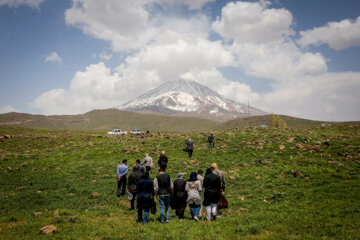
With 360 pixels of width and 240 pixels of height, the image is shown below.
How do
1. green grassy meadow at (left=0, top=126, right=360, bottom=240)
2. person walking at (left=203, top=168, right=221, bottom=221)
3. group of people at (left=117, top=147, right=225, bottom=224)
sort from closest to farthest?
green grassy meadow at (left=0, top=126, right=360, bottom=240), group of people at (left=117, top=147, right=225, bottom=224), person walking at (left=203, top=168, right=221, bottom=221)

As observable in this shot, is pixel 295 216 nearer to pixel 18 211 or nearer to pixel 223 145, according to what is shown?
pixel 18 211

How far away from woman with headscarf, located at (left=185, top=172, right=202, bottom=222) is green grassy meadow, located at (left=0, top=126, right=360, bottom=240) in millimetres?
974

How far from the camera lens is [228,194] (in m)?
16.1

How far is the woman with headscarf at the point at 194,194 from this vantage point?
11176mm

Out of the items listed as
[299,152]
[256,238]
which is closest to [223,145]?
[299,152]

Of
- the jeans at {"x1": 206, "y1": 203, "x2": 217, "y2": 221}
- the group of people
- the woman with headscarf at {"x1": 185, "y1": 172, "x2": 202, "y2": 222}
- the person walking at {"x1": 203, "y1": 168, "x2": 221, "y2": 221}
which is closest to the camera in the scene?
the group of people

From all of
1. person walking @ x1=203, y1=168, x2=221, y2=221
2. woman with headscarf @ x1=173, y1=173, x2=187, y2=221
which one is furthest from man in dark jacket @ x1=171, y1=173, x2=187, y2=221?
person walking @ x1=203, y1=168, x2=221, y2=221

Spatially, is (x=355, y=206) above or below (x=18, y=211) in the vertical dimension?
above

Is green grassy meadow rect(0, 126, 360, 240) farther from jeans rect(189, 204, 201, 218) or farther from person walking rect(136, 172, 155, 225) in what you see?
jeans rect(189, 204, 201, 218)

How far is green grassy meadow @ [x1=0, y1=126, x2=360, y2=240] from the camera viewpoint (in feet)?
31.1

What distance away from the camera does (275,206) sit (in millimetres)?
12727

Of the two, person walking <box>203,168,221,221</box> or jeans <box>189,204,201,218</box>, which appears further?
jeans <box>189,204,201,218</box>

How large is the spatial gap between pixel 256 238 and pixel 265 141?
2724cm

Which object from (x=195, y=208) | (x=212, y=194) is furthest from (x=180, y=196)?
(x=212, y=194)
